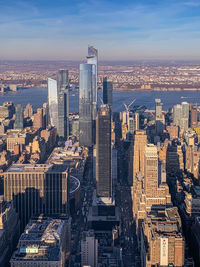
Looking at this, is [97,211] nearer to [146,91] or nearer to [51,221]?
[51,221]

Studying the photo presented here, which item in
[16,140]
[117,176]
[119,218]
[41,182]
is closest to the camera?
[41,182]

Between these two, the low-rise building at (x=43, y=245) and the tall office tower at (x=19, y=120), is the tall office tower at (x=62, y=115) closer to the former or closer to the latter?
the tall office tower at (x=19, y=120)

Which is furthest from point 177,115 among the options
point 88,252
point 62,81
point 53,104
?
point 88,252

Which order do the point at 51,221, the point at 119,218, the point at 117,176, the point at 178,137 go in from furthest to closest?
1. the point at 178,137
2. the point at 117,176
3. the point at 119,218
4. the point at 51,221

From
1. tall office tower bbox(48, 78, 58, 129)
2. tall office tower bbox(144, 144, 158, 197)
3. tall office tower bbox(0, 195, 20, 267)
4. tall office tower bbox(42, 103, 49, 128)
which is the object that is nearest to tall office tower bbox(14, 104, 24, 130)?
tall office tower bbox(42, 103, 49, 128)

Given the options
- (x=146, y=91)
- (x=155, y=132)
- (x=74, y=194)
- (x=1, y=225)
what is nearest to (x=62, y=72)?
(x=155, y=132)

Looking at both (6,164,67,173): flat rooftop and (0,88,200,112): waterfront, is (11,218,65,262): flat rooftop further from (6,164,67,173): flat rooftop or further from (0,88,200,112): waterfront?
(0,88,200,112): waterfront

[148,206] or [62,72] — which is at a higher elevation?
[62,72]
